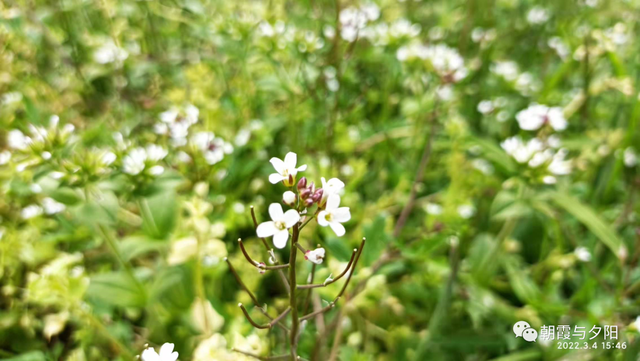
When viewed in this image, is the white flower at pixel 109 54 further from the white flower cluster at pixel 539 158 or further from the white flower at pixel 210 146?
the white flower cluster at pixel 539 158

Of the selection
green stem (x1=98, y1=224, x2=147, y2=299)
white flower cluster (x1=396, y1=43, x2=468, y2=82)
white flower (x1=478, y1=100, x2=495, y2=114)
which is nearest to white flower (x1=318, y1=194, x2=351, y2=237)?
green stem (x1=98, y1=224, x2=147, y2=299)

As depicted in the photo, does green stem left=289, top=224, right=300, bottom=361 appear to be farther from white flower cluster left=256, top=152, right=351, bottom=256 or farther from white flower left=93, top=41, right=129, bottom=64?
white flower left=93, top=41, right=129, bottom=64

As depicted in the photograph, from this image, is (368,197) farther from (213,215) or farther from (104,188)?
(104,188)

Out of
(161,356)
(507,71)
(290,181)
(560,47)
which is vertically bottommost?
(161,356)

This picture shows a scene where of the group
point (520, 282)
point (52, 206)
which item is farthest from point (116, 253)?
point (520, 282)

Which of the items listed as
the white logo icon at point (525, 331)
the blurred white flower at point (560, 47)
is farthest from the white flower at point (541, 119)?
the blurred white flower at point (560, 47)

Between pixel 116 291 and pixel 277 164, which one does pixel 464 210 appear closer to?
pixel 277 164
